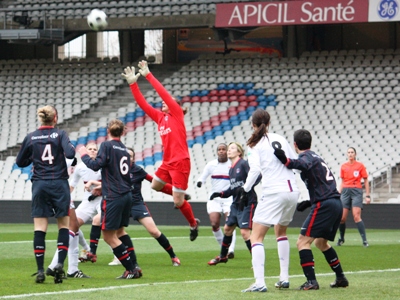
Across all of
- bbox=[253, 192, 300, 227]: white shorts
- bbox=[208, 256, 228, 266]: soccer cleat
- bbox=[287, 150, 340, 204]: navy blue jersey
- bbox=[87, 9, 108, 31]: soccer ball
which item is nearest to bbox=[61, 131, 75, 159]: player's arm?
bbox=[253, 192, 300, 227]: white shorts

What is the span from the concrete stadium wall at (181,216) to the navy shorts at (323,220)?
1415 cm

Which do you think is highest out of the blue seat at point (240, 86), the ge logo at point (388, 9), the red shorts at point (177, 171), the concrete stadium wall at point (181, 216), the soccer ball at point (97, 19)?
the ge logo at point (388, 9)

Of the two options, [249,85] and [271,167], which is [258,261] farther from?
[249,85]

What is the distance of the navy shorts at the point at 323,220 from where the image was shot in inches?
356

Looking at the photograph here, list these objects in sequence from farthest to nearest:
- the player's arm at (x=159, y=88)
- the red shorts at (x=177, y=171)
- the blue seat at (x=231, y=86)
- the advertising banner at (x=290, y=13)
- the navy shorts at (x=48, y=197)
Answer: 1. the blue seat at (x=231, y=86)
2. the advertising banner at (x=290, y=13)
3. the red shorts at (x=177, y=171)
4. the player's arm at (x=159, y=88)
5. the navy shorts at (x=48, y=197)

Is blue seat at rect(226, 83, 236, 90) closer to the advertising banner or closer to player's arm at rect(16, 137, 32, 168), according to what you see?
the advertising banner

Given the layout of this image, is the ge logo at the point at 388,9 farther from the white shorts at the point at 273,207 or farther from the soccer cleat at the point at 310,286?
the soccer cleat at the point at 310,286

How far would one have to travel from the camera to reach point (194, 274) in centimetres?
1110

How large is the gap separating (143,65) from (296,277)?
3339 millimetres

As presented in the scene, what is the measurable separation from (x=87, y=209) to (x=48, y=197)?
3247mm

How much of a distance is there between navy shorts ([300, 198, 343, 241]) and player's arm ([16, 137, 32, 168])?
329 centimetres

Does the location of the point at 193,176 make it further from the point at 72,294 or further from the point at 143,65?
the point at 72,294

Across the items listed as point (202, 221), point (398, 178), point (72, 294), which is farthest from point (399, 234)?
point (72, 294)

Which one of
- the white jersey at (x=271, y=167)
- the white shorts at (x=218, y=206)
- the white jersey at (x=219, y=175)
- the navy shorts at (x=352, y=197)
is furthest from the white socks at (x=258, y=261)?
the navy shorts at (x=352, y=197)
